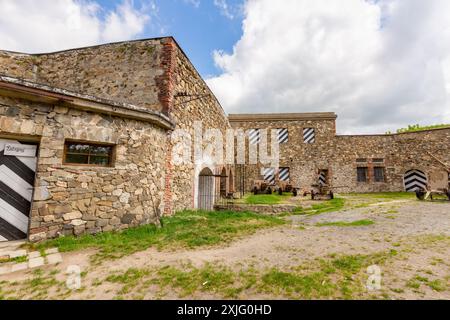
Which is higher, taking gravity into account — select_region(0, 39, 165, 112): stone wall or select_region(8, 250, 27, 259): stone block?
select_region(0, 39, 165, 112): stone wall

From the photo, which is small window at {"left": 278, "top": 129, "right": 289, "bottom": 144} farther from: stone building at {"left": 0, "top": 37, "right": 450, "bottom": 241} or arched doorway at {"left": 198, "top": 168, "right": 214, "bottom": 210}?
arched doorway at {"left": 198, "top": 168, "right": 214, "bottom": 210}

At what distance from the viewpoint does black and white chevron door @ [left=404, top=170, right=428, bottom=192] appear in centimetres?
1628

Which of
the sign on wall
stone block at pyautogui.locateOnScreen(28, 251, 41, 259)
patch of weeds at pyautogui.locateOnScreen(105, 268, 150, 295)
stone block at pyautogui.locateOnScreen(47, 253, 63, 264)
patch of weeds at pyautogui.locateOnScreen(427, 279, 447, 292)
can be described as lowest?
patch of weeds at pyautogui.locateOnScreen(105, 268, 150, 295)

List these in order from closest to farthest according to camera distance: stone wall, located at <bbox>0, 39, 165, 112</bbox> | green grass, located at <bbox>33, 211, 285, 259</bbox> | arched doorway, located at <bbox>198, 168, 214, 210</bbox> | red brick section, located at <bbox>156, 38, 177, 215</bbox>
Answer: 1. green grass, located at <bbox>33, 211, 285, 259</bbox>
2. red brick section, located at <bbox>156, 38, 177, 215</bbox>
3. stone wall, located at <bbox>0, 39, 165, 112</bbox>
4. arched doorway, located at <bbox>198, 168, 214, 210</bbox>

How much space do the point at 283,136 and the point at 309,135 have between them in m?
2.24

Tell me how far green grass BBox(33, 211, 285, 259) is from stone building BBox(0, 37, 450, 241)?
31 centimetres

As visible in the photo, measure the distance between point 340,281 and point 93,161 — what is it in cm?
518

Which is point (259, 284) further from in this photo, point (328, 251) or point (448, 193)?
point (448, 193)

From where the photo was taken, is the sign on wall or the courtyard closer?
the courtyard

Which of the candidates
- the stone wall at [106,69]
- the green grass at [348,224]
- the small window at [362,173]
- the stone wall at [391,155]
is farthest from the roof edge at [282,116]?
the green grass at [348,224]

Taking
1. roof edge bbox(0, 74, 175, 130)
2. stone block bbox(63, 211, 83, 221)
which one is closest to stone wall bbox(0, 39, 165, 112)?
roof edge bbox(0, 74, 175, 130)

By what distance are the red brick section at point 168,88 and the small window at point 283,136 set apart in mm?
13640

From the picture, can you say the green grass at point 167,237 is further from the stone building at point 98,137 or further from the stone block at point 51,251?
the stone building at point 98,137
